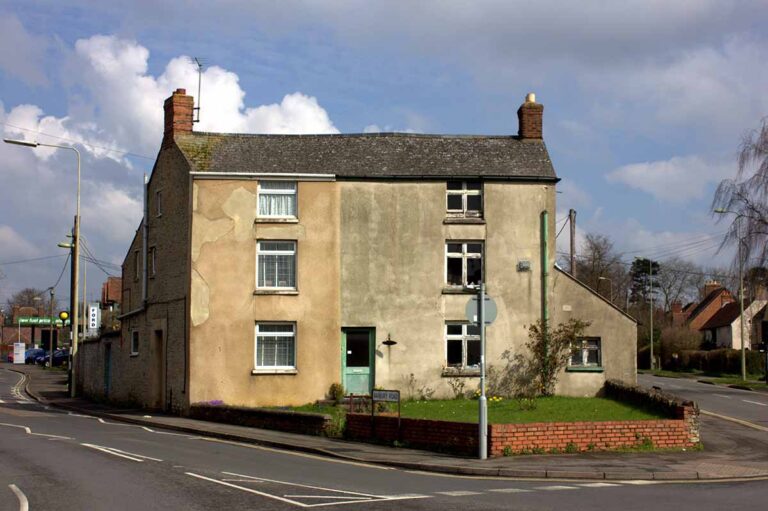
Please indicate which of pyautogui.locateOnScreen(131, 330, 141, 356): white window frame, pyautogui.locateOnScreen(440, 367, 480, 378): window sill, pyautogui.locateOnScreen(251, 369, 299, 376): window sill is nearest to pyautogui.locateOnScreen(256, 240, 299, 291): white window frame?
pyautogui.locateOnScreen(251, 369, 299, 376): window sill

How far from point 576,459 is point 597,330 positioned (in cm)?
1298

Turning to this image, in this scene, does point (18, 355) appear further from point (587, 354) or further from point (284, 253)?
point (587, 354)

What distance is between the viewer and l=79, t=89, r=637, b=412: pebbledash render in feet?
98.1

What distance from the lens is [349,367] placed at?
99.8 feet

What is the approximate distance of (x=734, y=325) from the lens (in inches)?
3238

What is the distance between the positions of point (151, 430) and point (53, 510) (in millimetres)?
13917

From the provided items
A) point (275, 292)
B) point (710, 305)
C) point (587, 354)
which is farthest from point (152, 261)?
point (710, 305)

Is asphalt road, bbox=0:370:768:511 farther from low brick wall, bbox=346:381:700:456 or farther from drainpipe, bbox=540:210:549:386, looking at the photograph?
drainpipe, bbox=540:210:549:386

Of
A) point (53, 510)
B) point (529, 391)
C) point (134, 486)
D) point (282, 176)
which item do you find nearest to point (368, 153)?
point (282, 176)

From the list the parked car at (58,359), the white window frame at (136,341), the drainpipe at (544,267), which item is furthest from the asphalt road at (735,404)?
the parked car at (58,359)

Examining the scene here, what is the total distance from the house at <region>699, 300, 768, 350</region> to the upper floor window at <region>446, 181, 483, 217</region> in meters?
54.5

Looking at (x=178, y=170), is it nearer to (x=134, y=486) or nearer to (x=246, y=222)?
(x=246, y=222)

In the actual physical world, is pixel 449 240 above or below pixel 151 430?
above

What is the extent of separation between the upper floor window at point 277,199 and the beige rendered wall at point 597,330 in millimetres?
9470
